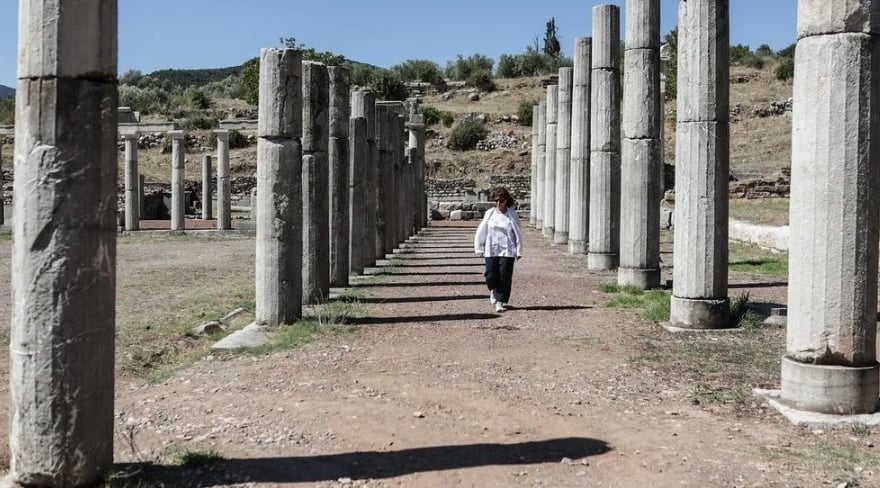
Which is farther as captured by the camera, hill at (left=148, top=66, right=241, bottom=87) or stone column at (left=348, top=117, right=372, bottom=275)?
hill at (left=148, top=66, right=241, bottom=87)

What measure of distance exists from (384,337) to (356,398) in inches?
115

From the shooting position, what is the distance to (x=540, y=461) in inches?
225

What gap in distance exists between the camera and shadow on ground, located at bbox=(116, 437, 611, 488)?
17.8ft

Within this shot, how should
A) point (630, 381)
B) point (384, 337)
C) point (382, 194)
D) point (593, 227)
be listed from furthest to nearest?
point (382, 194)
point (593, 227)
point (384, 337)
point (630, 381)

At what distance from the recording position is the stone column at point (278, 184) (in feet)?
34.8

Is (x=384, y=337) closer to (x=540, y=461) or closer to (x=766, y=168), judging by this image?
(x=540, y=461)

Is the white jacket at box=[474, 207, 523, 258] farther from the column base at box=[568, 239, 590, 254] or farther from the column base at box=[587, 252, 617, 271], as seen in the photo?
the column base at box=[568, 239, 590, 254]

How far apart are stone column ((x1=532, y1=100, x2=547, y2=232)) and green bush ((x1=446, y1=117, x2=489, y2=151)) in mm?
21527

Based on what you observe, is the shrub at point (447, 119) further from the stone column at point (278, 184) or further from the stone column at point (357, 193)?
the stone column at point (278, 184)

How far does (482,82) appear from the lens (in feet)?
241

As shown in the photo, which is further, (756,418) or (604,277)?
(604,277)

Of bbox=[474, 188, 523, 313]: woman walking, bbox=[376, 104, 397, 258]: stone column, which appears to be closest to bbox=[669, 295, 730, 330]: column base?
bbox=[474, 188, 523, 313]: woman walking

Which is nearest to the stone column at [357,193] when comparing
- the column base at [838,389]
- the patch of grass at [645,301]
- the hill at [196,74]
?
the patch of grass at [645,301]

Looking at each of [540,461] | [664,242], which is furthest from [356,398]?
[664,242]
